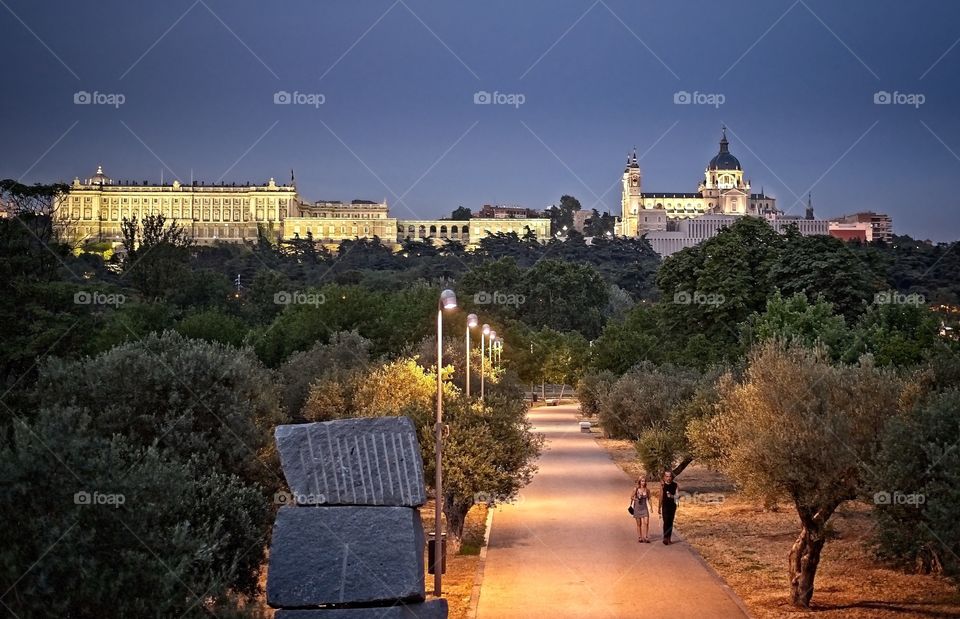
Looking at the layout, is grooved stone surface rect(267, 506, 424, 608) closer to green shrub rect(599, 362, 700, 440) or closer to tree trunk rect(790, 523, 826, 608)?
tree trunk rect(790, 523, 826, 608)

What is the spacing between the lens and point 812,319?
140 ft

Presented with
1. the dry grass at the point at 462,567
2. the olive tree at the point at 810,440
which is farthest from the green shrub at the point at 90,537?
the olive tree at the point at 810,440

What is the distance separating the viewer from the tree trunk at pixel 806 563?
1759cm

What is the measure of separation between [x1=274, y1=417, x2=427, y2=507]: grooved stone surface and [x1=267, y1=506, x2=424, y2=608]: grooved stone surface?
17 centimetres

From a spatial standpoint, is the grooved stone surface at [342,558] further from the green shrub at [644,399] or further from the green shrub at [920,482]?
the green shrub at [644,399]

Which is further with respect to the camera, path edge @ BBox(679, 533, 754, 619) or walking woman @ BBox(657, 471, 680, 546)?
walking woman @ BBox(657, 471, 680, 546)

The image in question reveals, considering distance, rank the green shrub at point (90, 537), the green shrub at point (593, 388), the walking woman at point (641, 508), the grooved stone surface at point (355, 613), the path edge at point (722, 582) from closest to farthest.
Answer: the green shrub at point (90, 537), the grooved stone surface at point (355, 613), the path edge at point (722, 582), the walking woman at point (641, 508), the green shrub at point (593, 388)

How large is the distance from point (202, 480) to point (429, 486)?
1003cm

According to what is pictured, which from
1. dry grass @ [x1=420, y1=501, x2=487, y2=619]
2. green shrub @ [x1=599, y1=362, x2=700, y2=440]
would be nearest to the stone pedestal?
dry grass @ [x1=420, y1=501, x2=487, y2=619]

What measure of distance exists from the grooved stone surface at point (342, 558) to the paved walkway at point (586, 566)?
635cm

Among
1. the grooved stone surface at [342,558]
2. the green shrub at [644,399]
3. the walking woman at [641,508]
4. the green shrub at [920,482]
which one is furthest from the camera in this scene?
the green shrub at [644,399]

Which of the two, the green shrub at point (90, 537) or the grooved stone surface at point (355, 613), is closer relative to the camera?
the green shrub at point (90, 537)

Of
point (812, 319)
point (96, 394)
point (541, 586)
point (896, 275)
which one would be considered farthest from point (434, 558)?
point (896, 275)

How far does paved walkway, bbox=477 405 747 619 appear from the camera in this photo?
17281 millimetres
